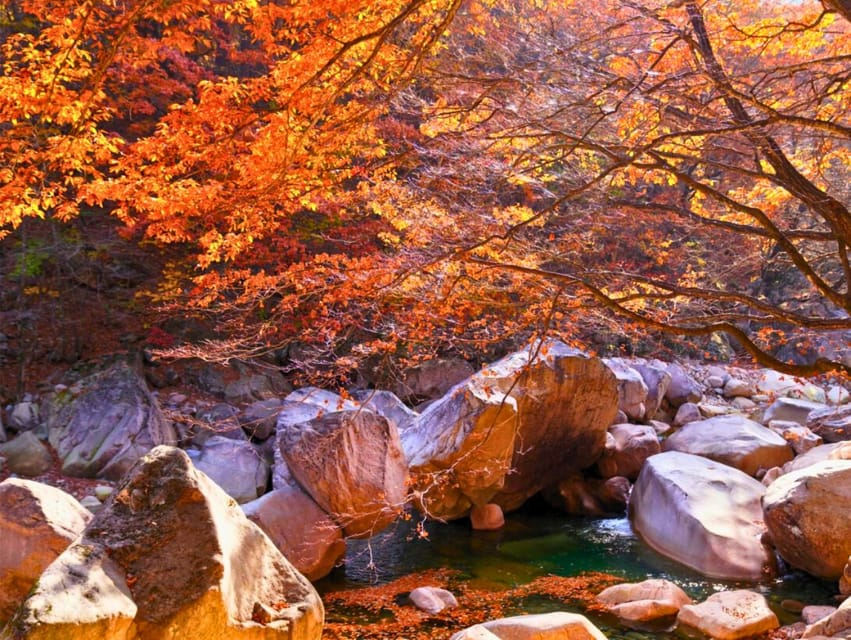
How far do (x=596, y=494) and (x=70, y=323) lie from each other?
9696 mm

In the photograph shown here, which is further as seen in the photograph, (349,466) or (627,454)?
(627,454)

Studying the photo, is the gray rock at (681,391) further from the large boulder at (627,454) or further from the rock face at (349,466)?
the rock face at (349,466)

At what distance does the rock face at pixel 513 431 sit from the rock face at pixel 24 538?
4.28m

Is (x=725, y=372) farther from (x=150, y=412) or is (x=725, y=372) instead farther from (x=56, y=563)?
(x=56, y=563)

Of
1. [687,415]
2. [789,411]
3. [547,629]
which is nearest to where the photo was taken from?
[547,629]

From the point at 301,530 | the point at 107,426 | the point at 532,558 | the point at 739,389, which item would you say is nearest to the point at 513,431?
the point at 532,558

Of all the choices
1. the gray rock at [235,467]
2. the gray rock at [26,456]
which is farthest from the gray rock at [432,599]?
the gray rock at [26,456]

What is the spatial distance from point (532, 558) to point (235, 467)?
436cm

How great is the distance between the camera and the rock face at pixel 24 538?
528 centimetres

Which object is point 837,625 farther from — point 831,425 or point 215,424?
point 215,424

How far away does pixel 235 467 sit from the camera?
10.0 meters

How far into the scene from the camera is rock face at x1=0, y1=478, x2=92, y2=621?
5.28m

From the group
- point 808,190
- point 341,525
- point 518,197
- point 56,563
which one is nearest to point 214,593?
point 56,563

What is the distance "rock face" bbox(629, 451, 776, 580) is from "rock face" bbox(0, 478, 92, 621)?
6490 mm
